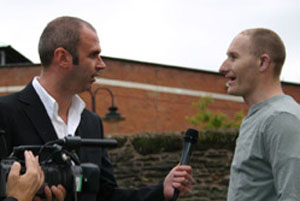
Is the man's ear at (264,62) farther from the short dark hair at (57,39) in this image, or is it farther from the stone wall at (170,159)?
the stone wall at (170,159)

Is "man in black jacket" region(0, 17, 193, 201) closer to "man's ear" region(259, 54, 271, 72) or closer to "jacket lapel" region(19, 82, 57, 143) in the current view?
"jacket lapel" region(19, 82, 57, 143)

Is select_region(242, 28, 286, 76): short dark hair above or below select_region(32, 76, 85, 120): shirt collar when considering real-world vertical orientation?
above

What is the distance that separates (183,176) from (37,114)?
81cm

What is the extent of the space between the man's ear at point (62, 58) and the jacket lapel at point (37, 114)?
0.65 feet

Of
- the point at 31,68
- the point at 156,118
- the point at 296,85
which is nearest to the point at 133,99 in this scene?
the point at 156,118

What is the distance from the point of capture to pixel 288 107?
9.58 feet

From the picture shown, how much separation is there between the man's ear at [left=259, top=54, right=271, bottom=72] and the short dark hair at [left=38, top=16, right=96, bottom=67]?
963 mm

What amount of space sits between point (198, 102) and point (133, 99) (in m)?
3.38

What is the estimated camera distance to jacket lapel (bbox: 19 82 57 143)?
123 inches

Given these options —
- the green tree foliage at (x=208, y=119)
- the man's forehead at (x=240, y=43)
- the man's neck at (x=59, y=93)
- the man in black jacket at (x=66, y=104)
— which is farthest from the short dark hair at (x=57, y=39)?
the green tree foliage at (x=208, y=119)

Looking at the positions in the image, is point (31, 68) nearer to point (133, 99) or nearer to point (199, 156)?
point (133, 99)

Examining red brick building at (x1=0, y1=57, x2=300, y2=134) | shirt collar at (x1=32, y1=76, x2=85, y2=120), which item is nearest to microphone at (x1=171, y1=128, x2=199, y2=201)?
shirt collar at (x1=32, y1=76, x2=85, y2=120)

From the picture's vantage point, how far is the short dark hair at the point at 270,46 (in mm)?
3146

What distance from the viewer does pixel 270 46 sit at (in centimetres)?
316
